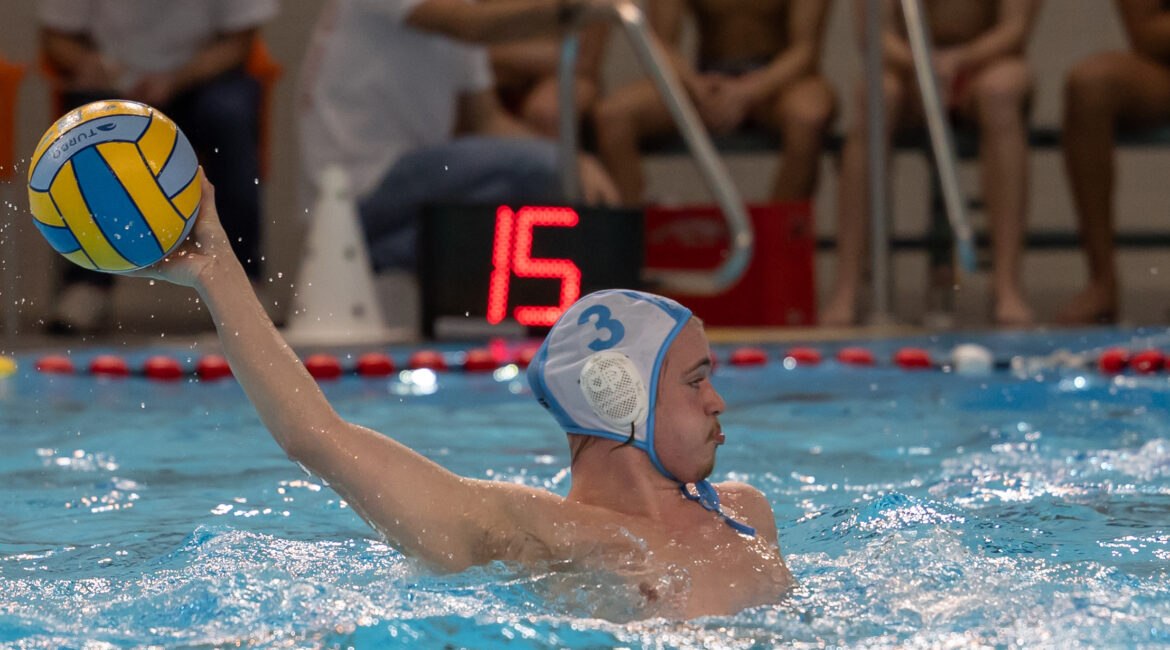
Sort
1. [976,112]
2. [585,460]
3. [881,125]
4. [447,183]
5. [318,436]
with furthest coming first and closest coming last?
1. [976,112]
2. [881,125]
3. [447,183]
4. [585,460]
5. [318,436]

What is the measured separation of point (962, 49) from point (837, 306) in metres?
1.52

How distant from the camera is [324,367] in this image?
18.0 ft

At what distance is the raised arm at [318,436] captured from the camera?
1964 millimetres

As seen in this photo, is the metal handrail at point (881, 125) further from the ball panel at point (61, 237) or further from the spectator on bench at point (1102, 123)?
the ball panel at point (61, 237)

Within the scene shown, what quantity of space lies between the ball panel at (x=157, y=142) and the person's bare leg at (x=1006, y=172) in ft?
18.1

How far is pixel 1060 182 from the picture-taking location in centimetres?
1030

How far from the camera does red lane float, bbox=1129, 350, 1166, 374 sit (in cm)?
547

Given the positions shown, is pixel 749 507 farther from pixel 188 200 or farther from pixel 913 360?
pixel 913 360

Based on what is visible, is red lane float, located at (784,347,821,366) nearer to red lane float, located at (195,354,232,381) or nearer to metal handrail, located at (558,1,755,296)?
metal handrail, located at (558,1,755,296)

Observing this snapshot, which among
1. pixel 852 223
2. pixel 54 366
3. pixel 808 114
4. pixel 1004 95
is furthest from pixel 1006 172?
pixel 54 366

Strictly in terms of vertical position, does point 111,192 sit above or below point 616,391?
above

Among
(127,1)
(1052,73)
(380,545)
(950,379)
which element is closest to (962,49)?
(950,379)

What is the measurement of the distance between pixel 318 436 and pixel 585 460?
437mm

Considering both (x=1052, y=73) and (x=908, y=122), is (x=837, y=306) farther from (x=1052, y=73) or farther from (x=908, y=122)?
(x=1052, y=73)
